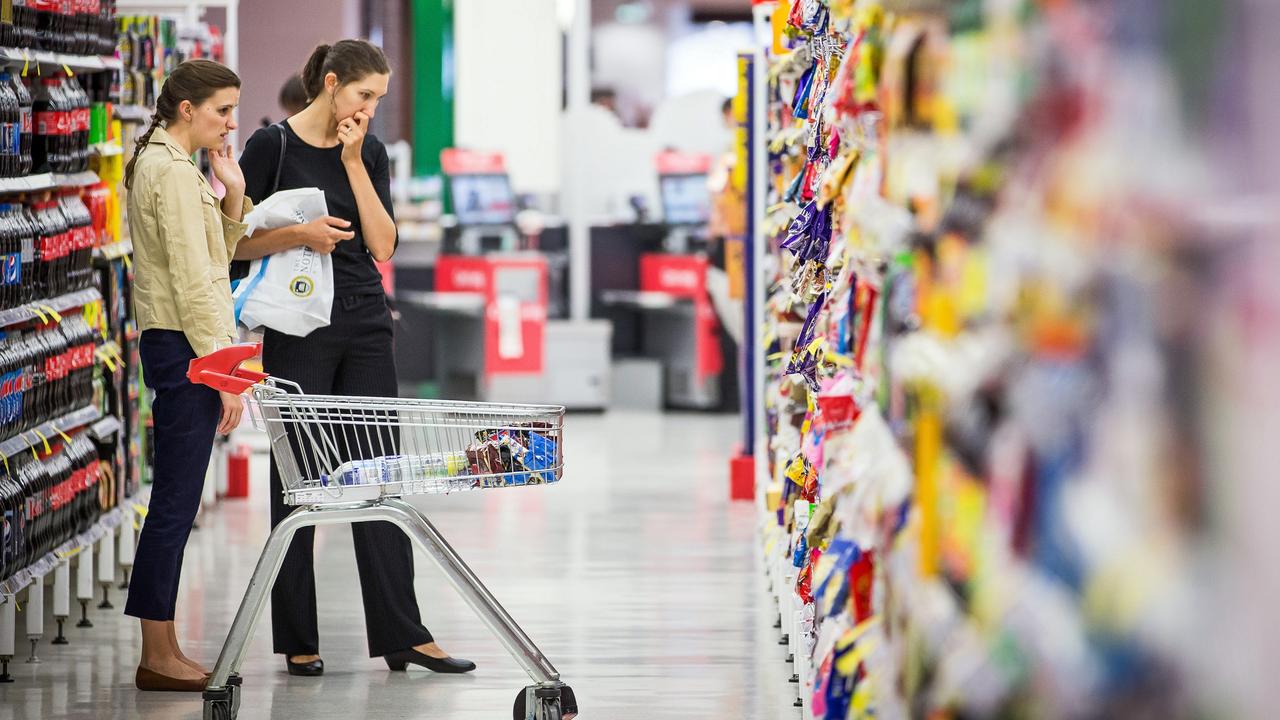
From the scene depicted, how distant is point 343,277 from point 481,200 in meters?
7.66

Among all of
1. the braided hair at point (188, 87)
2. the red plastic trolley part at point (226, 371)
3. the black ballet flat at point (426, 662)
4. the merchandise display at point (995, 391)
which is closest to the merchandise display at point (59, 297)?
the braided hair at point (188, 87)

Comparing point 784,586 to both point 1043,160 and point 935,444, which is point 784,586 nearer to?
point 935,444

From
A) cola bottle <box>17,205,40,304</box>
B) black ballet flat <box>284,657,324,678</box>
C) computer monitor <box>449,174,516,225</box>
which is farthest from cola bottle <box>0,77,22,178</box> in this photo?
computer monitor <box>449,174,516,225</box>

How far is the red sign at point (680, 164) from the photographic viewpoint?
11648 mm

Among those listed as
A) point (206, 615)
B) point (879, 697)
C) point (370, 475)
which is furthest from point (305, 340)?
point (879, 697)

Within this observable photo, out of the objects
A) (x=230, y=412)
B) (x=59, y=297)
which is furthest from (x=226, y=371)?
(x=59, y=297)

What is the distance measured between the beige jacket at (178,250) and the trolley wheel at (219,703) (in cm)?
81

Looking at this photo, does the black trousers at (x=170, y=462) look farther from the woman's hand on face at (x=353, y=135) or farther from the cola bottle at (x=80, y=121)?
the cola bottle at (x=80, y=121)

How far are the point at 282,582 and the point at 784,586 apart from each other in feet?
4.54

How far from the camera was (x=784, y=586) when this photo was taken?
182 inches

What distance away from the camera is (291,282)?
13.2 ft

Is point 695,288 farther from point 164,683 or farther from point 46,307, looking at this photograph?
point 164,683

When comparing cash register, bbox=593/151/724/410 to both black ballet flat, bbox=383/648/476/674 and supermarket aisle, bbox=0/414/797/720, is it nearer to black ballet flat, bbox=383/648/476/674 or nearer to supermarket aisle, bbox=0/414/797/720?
supermarket aisle, bbox=0/414/797/720

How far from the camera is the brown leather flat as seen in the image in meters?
4.11
